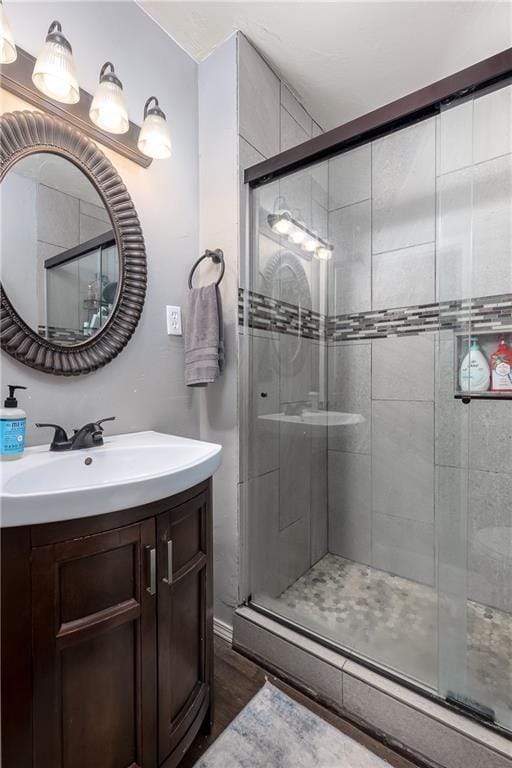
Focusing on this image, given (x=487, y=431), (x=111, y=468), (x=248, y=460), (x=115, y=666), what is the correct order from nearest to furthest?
(x=115, y=666) → (x=111, y=468) → (x=487, y=431) → (x=248, y=460)

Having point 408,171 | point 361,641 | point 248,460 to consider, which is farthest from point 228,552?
point 408,171

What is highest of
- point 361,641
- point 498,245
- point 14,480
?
point 498,245

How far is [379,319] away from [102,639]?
5.68 feet

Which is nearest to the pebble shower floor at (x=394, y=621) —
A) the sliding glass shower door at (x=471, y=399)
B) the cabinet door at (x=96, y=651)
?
the sliding glass shower door at (x=471, y=399)

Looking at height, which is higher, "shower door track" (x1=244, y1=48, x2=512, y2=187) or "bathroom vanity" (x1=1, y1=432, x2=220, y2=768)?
"shower door track" (x1=244, y1=48, x2=512, y2=187)

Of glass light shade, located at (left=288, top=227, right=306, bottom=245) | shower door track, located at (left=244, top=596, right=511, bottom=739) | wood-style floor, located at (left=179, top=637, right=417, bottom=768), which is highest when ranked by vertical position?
glass light shade, located at (left=288, top=227, right=306, bottom=245)

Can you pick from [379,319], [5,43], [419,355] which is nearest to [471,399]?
[419,355]

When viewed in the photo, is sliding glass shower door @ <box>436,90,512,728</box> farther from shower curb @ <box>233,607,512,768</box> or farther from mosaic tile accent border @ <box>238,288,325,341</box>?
mosaic tile accent border @ <box>238,288,325,341</box>

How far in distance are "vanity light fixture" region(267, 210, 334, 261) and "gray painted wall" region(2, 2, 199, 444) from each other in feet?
1.23

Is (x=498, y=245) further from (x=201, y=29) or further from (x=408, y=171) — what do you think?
(x=201, y=29)

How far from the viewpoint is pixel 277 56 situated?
5.31 feet

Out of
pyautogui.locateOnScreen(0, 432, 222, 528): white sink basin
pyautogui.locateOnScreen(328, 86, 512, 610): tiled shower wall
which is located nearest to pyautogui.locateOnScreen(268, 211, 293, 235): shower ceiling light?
pyautogui.locateOnScreen(328, 86, 512, 610): tiled shower wall

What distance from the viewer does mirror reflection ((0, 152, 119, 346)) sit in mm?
1042

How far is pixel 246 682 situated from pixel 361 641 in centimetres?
45
